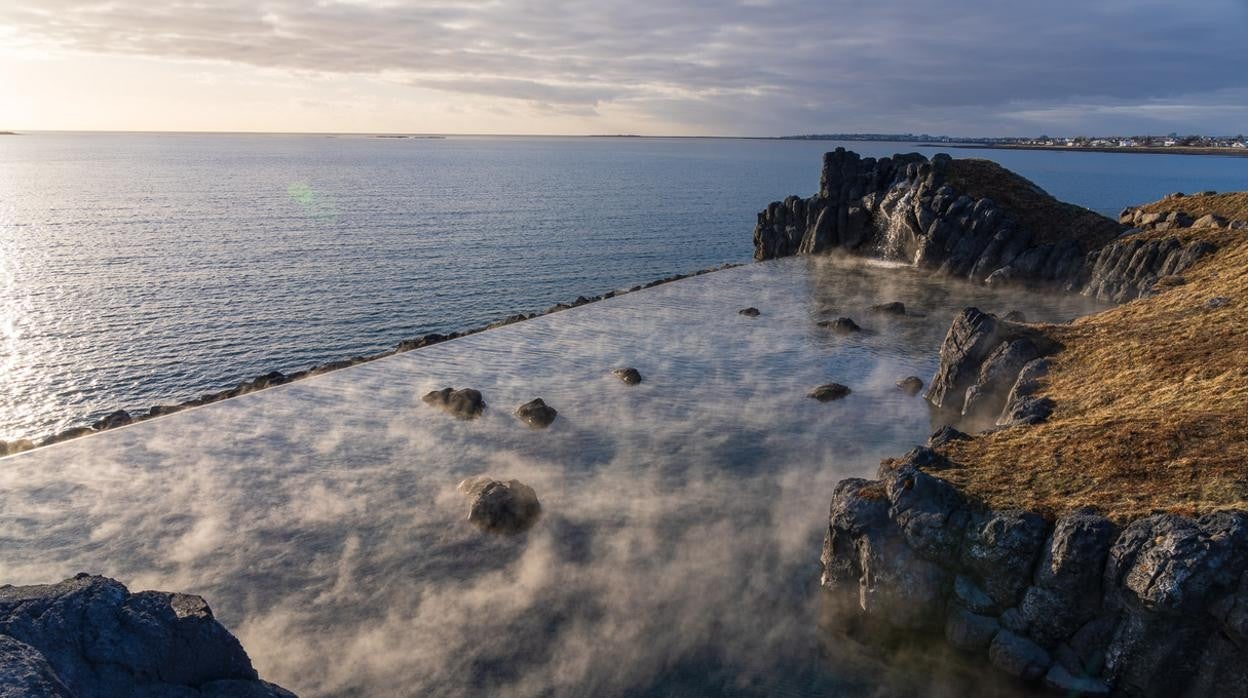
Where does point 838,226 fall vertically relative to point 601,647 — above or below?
below

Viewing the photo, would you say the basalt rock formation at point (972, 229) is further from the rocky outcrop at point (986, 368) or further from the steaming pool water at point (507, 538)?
the steaming pool water at point (507, 538)

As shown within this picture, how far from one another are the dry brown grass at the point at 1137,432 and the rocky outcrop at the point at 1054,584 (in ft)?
5.96

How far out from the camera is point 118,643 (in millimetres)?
15875

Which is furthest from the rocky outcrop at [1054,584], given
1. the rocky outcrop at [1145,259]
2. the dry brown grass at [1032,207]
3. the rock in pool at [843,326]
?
the dry brown grass at [1032,207]

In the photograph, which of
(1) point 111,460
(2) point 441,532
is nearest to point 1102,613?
(2) point 441,532

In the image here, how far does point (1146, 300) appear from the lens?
5250cm

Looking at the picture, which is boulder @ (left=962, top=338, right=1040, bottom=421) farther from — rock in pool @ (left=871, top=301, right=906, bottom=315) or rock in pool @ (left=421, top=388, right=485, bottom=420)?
rock in pool @ (left=421, top=388, right=485, bottom=420)

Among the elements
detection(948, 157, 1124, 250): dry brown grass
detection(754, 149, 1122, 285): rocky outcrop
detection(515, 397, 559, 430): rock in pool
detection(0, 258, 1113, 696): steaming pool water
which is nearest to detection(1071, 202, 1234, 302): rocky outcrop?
detection(754, 149, 1122, 285): rocky outcrop

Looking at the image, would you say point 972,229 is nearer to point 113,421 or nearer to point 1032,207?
point 1032,207

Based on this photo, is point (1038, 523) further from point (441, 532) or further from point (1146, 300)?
point (1146, 300)

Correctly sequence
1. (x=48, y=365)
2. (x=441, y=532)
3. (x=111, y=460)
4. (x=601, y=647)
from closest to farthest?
(x=601, y=647) → (x=441, y=532) → (x=111, y=460) → (x=48, y=365)

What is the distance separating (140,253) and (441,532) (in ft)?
331

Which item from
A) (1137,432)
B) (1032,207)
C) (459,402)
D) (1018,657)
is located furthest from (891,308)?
(1018,657)

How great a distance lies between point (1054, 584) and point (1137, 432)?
9.53 meters
